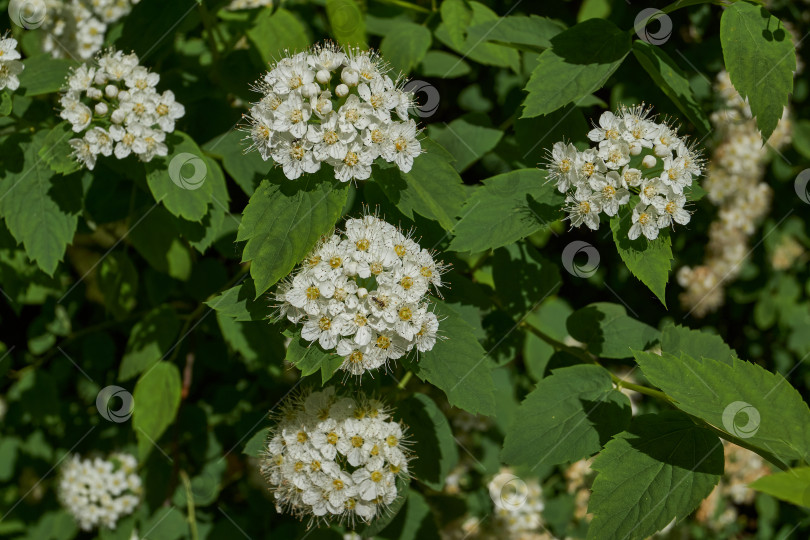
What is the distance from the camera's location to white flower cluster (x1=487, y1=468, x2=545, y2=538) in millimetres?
3875

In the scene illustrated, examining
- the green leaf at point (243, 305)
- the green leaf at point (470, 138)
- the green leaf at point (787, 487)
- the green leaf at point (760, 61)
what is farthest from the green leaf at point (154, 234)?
the green leaf at point (787, 487)

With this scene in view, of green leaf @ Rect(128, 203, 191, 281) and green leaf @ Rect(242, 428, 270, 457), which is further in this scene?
green leaf @ Rect(128, 203, 191, 281)

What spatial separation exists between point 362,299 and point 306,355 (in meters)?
0.25

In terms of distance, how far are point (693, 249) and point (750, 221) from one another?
0.43 m

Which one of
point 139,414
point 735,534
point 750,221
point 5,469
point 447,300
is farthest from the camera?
point 735,534

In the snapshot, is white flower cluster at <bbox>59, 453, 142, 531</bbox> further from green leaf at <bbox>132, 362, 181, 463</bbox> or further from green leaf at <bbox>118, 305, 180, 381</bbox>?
green leaf at <bbox>118, 305, 180, 381</bbox>

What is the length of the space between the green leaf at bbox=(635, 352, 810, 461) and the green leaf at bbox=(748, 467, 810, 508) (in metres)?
0.44

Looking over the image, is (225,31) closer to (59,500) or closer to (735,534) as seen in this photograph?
(59,500)

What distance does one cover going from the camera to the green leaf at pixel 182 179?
7.66 feet

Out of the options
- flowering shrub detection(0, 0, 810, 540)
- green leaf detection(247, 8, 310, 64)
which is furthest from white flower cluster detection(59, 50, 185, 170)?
green leaf detection(247, 8, 310, 64)

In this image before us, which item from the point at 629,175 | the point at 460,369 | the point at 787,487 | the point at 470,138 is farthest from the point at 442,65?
the point at 787,487

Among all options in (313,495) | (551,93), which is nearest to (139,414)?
(313,495)

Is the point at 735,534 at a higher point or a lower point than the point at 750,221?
lower

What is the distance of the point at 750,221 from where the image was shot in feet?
13.9
